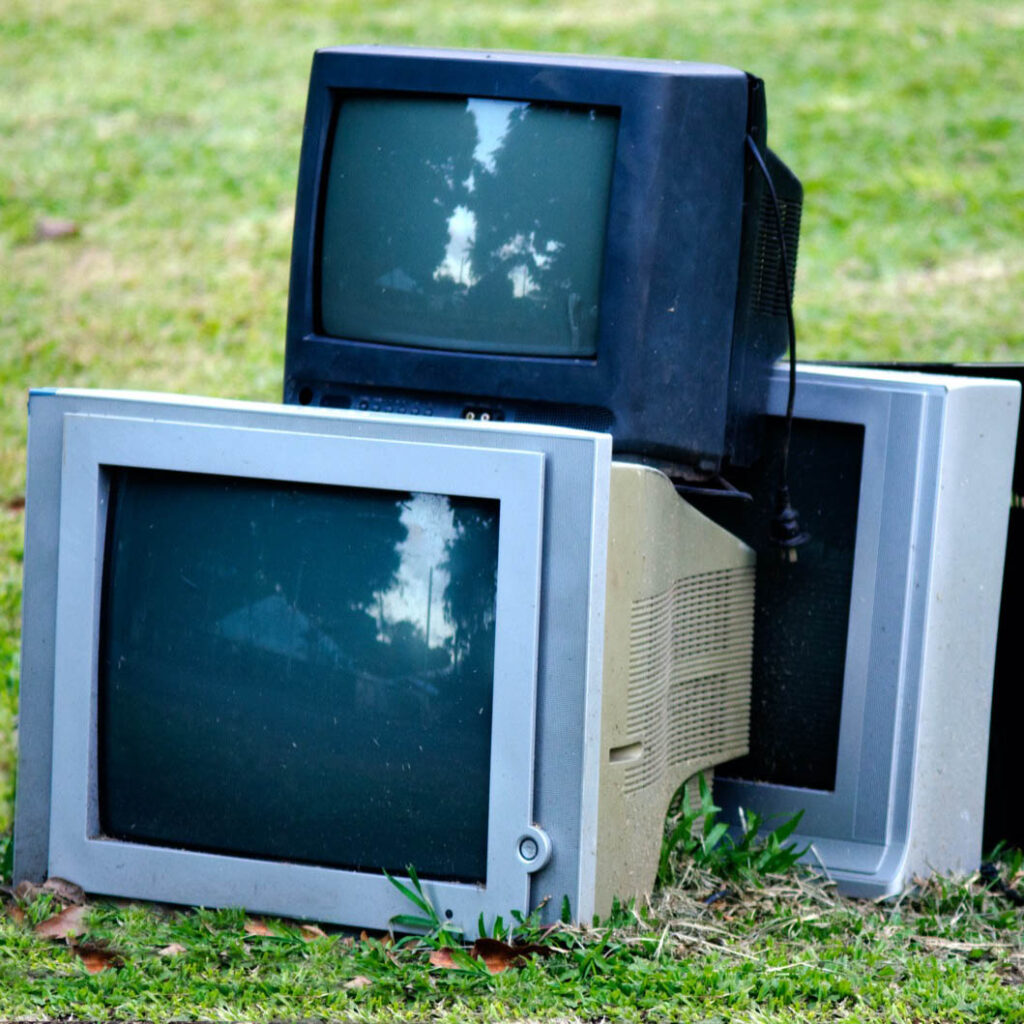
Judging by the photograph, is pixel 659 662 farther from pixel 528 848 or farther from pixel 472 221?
pixel 472 221

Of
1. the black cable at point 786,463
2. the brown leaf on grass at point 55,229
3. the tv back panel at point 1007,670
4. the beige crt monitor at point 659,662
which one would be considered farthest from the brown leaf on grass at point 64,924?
the brown leaf on grass at point 55,229

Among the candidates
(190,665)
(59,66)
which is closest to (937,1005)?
(190,665)

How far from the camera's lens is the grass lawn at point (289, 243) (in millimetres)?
2316

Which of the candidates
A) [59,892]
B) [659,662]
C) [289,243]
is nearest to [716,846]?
[659,662]

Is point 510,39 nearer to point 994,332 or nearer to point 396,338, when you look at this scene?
point 994,332

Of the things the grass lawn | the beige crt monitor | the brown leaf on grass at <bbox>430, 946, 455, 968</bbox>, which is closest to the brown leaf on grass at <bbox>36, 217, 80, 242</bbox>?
the grass lawn

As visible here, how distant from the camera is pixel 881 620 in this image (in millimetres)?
2855

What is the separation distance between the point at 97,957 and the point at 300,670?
526 mm

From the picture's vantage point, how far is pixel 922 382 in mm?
2809

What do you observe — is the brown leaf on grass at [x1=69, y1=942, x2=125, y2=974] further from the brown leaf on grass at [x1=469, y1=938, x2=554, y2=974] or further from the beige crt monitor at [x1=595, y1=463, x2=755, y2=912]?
the beige crt monitor at [x1=595, y1=463, x2=755, y2=912]

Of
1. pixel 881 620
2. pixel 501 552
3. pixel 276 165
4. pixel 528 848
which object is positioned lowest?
pixel 528 848

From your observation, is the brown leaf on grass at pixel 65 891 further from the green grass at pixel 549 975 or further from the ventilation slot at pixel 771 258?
the ventilation slot at pixel 771 258

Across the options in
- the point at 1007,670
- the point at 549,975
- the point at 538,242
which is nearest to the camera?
the point at 549,975

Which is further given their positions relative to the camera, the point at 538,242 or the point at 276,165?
the point at 276,165
